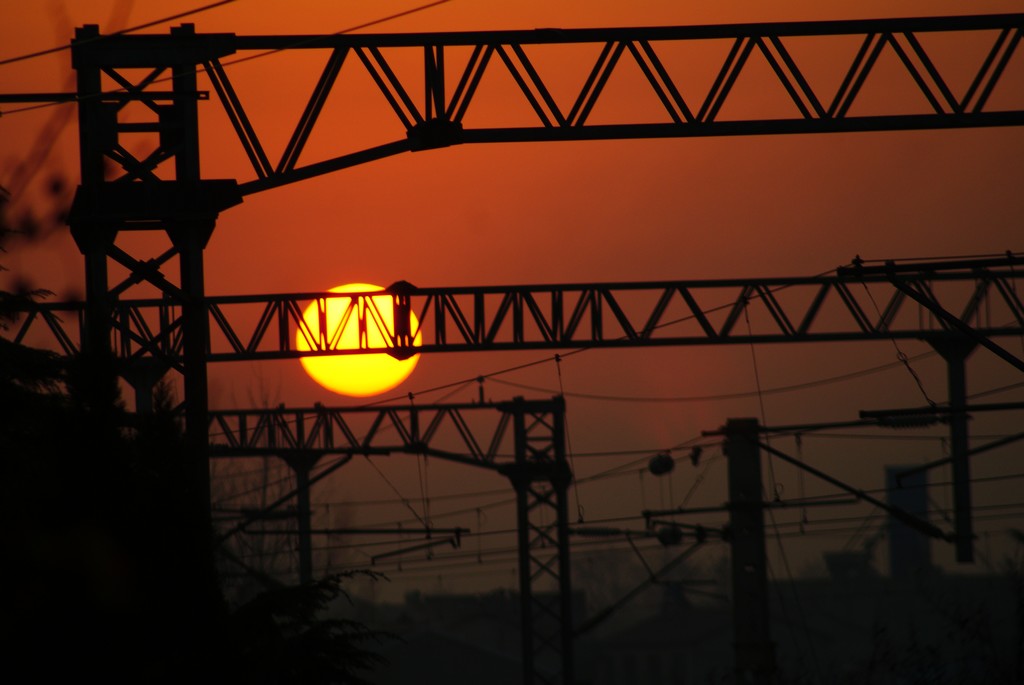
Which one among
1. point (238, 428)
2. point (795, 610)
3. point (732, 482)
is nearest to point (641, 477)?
point (238, 428)

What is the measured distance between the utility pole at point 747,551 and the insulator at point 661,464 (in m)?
8.31

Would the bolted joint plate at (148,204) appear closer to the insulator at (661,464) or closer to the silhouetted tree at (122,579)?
the silhouetted tree at (122,579)

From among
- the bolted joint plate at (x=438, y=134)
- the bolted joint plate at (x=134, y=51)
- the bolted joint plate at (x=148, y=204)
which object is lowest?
the bolted joint plate at (x=148, y=204)

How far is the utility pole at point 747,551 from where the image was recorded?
3177 centimetres

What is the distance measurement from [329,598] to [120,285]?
6.05 meters

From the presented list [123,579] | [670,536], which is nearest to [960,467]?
[670,536]

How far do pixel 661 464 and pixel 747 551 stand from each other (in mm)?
9533

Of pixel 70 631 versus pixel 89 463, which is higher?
pixel 89 463

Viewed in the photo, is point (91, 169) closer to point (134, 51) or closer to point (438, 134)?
point (134, 51)

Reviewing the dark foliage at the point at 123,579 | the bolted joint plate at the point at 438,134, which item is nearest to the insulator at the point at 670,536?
the bolted joint plate at the point at 438,134

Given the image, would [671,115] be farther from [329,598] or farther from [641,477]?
[641,477]

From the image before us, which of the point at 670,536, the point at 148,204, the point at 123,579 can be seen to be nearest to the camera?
the point at 123,579

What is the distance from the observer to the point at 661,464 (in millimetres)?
42125

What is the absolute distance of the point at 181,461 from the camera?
1282 centimetres
